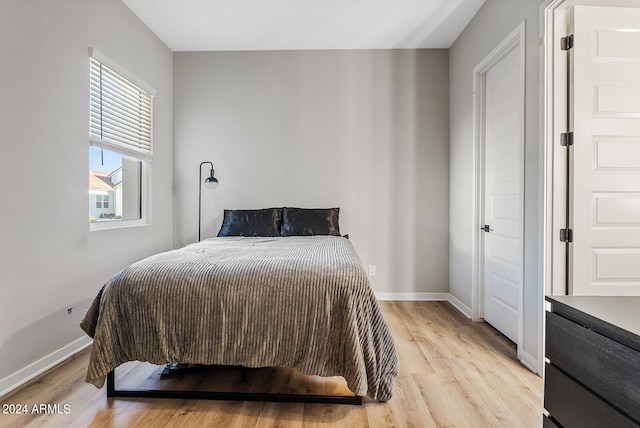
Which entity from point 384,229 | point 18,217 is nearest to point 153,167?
point 18,217

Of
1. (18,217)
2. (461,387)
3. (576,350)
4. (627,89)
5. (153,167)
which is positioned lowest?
(461,387)

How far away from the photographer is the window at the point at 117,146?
105 inches

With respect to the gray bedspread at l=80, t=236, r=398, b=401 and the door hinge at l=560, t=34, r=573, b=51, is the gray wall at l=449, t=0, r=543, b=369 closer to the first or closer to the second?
the door hinge at l=560, t=34, r=573, b=51

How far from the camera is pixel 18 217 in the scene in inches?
77.3

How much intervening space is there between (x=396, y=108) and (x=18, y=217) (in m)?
3.37

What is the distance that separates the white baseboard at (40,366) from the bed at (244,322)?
26.6 inches

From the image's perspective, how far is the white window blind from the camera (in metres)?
2.66

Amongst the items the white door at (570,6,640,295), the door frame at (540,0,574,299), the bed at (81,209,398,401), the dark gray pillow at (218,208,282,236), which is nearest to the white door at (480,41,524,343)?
the door frame at (540,0,574,299)

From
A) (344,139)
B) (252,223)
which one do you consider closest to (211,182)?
(252,223)

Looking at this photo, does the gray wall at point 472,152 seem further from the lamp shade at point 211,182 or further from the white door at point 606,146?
the lamp shade at point 211,182

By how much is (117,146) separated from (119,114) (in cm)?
29

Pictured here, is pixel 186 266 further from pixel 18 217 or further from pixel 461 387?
pixel 461 387

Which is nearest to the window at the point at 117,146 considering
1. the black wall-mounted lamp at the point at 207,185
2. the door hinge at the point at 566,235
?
the black wall-mounted lamp at the point at 207,185

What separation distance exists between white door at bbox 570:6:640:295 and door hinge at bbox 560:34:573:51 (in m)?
0.06
